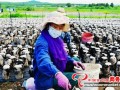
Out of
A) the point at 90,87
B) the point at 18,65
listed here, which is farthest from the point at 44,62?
the point at 18,65

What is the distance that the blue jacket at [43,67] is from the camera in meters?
3.78

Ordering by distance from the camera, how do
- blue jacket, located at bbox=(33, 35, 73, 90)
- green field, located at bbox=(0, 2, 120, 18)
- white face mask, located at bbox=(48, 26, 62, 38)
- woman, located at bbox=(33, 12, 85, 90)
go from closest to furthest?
blue jacket, located at bbox=(33, 35, 73, 90), woman, located at bbox=(33, 12, 85, 90), white face mask, located at bbox=(48, 26, 62, 38), green field, located at bbox=(0, 2, 120, 18)

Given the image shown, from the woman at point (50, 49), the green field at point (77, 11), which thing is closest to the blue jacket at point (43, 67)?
the woman at point (50, 49)

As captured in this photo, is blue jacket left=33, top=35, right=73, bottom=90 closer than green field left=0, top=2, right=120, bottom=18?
Yes

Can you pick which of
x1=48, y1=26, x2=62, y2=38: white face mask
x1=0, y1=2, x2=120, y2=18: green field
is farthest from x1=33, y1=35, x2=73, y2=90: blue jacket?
x1=0, y1=2, x2=120, y2=18: green field

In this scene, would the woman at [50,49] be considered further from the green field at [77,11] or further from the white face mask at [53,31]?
the green field at [77,11]

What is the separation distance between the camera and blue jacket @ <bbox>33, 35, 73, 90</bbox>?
12.4 ft

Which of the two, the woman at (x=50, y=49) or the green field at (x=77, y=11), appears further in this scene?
the green field at (x=77, y=11)

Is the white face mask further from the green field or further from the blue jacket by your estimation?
the green field

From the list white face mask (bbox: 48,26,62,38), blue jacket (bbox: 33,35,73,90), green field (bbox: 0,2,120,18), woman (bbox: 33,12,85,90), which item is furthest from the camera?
green field (bbox: 0,2,120,18)

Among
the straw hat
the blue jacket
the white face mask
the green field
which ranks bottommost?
the green field

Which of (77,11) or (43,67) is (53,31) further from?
(77,11)

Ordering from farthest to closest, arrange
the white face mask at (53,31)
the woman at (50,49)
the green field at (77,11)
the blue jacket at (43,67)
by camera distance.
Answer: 1. the green field at (77,11)
2. the white face mask at (53,31)
3. the woman at (50,49)
4. the blue jacket at (43,67)

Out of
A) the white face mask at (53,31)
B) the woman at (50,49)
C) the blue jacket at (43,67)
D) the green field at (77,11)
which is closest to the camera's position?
the blue jacket at (43,67)
